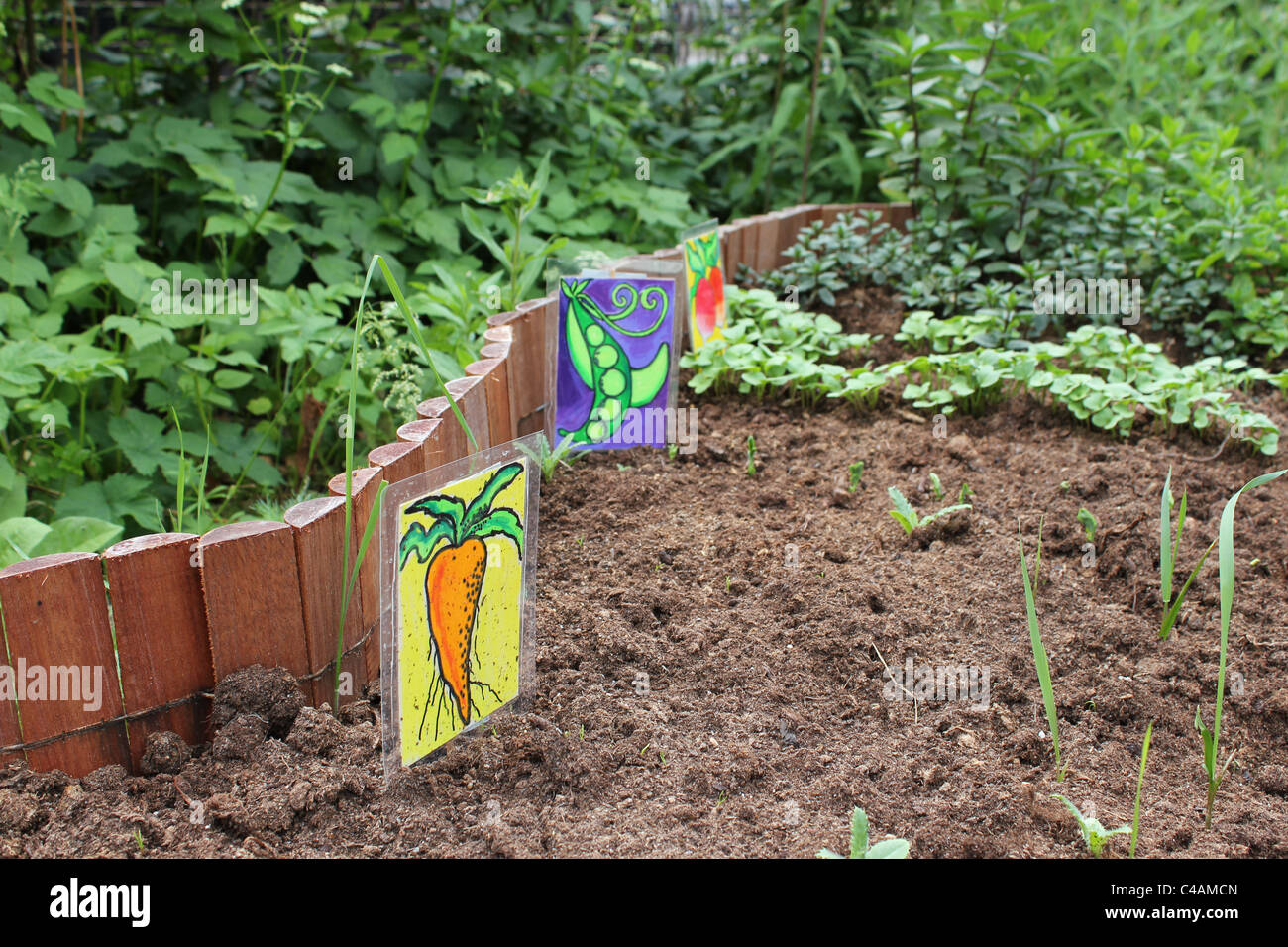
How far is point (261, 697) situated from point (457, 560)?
0.39 metres

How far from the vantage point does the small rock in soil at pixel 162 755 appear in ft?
5.00

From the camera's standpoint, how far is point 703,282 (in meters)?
3.24

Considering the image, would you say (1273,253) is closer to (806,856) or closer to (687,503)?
(687,503)

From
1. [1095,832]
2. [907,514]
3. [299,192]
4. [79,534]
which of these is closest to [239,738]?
[79,534]

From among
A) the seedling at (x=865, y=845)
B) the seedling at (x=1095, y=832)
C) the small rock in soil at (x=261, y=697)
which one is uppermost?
the small rock in soil at (x=261, y=697)

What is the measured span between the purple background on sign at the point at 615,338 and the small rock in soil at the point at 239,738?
4.20 ft

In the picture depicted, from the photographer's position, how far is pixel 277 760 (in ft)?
5.02

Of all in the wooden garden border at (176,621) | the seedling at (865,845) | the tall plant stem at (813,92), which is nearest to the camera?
the seedling at (865,845)

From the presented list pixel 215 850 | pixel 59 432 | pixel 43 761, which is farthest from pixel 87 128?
pixel 215 850

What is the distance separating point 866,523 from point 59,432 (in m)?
2.35

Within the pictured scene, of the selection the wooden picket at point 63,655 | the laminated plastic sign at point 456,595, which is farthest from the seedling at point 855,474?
the wooden picket at point 63,655

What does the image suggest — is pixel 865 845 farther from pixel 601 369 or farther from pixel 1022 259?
pixel 1022 259

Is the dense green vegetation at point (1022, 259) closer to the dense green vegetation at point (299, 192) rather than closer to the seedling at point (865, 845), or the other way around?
the dense green vegetation at point (299, 192)

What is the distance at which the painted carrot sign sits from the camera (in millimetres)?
1463
